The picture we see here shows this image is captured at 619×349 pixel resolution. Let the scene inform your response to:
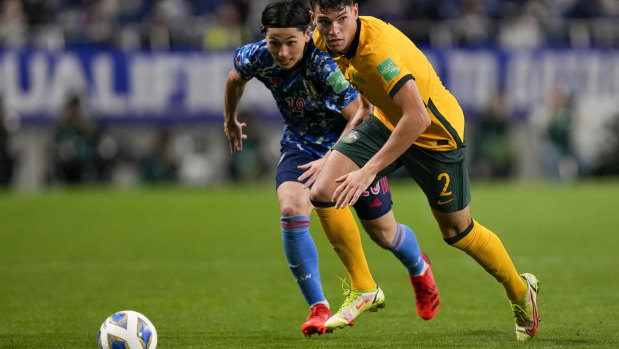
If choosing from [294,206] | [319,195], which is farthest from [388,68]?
[294,206]

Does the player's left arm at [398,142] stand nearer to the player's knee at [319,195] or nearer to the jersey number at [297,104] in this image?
the player's knee at [319,195]

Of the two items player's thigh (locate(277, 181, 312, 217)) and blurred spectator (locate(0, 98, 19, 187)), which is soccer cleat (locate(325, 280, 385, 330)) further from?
blurred spectator (locate(0, 98, 19, 187))

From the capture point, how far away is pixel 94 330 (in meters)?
6.90

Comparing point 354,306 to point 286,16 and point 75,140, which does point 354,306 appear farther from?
point 75,140

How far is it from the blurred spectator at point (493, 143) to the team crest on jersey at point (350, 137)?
1401cm

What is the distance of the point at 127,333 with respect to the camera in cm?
577

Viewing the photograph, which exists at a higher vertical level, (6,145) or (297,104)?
(297,104)

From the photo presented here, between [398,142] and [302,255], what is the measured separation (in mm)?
1305

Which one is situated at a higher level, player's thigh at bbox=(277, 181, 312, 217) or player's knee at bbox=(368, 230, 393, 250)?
player's thigh at bbox=(277, 181, 312, 217)

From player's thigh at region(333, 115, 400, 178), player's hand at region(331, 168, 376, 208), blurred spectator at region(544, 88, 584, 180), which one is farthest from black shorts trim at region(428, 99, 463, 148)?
blurred spectator at region(544, 88, 584, 180)

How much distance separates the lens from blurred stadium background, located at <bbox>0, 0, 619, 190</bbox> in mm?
19781

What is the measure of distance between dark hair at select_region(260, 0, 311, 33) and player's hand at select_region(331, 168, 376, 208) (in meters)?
1.29

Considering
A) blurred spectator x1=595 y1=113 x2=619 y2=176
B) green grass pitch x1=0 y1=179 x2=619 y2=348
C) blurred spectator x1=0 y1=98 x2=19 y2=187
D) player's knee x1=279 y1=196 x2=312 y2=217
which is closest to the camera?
player's knee x1=279 y1=196 x2=312 y2=217

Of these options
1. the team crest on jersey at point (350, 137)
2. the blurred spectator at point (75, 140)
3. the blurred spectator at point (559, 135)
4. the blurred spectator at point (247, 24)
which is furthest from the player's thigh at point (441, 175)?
the blurred spectator at point (75, 140)
